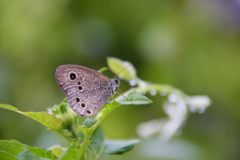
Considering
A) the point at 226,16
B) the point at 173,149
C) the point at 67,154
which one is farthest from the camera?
the point at 226,16

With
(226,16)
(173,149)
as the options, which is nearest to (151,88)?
(173,149)

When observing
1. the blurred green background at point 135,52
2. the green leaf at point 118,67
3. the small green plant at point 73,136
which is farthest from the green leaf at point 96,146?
the blurred green background at point 135,52

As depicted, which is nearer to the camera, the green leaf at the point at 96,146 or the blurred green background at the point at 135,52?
the green leaf at the point at 96,146

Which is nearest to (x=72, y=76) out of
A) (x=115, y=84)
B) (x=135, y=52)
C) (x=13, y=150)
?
(x=115, y=84)

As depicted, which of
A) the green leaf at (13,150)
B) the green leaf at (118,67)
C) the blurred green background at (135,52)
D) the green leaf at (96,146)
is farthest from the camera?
the blurred green background at (135,52)

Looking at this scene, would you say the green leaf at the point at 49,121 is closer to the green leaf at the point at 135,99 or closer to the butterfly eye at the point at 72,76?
the green leaf at the point at 135,99

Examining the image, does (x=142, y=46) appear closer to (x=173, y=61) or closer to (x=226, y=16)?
(x=173, y=61)

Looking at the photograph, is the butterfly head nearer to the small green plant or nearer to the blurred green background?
the small green plant
